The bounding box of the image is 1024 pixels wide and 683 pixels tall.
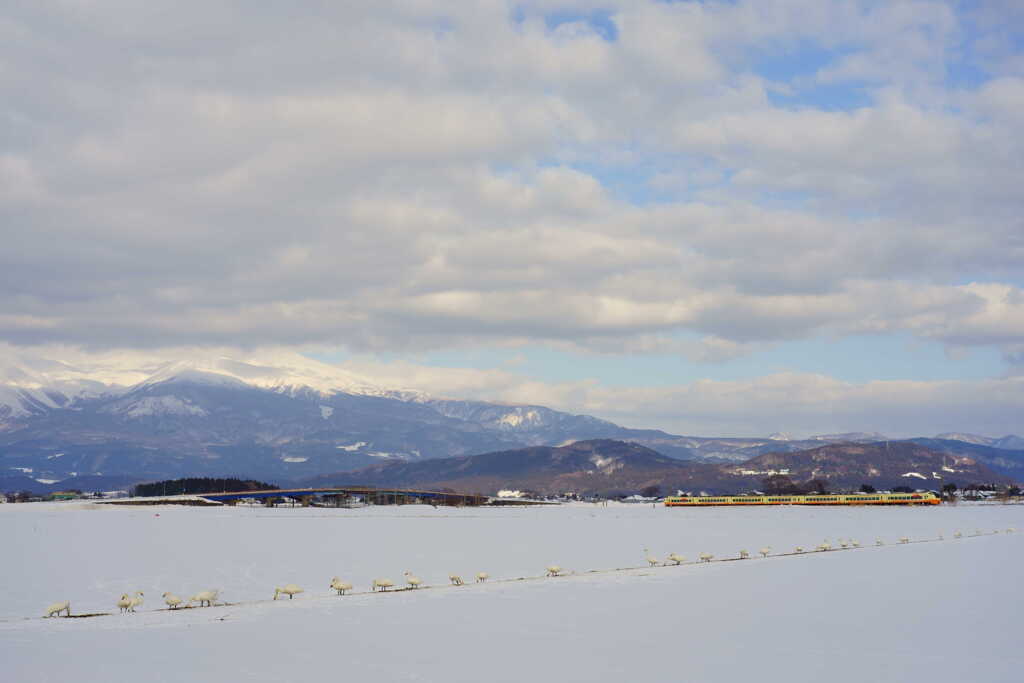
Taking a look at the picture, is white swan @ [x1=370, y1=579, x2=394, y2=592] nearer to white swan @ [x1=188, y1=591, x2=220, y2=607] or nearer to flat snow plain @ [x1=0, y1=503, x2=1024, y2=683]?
flat snow plain @ [x1=0, y1=503, x2=1024, y2=683]

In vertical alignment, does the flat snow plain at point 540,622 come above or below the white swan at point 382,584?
below

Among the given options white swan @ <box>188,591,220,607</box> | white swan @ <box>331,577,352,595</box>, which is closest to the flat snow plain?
white swan @ <box>331,577,352,595</box>

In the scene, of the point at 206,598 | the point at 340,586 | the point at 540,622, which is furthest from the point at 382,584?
the point at 540,622

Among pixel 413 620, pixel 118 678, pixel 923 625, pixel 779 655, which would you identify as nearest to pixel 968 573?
pixel 923 625

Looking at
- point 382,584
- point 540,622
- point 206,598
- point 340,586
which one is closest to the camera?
point 540,622

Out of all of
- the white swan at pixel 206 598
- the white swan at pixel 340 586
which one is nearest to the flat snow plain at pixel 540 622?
the white swan at pixel 340 586

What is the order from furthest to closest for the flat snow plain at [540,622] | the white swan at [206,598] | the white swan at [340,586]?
the white swan at [340,586]
the white swan at [206,598]
the flat snow plain at [540,622]

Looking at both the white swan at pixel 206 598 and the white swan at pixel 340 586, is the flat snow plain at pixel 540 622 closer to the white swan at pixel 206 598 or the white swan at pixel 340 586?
the white swan at pixel 340 586

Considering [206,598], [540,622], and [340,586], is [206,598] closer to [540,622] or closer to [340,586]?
[340,586]

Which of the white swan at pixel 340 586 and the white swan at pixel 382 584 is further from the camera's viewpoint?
the white swan at pixel 382 584

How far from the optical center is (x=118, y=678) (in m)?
25.9

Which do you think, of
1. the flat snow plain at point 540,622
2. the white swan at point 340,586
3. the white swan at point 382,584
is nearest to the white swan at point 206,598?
the flat snow plain at point 540,622

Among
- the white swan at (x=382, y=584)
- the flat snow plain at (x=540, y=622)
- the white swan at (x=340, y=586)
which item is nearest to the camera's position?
the flat snow plain at (x=540, y=622)

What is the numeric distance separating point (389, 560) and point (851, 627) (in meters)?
46.2
